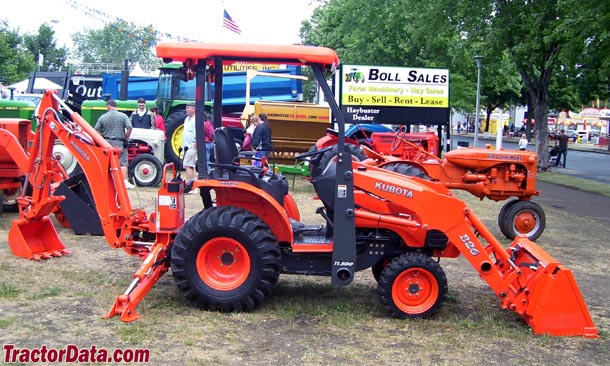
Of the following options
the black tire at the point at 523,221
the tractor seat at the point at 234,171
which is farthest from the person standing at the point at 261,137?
the tractor seat at the point at 234,171

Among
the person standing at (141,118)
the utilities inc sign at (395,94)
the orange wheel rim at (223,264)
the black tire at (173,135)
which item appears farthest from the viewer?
the black tire at (173,135)

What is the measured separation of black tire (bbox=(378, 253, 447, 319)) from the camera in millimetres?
5844

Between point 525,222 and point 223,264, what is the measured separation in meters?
5.86

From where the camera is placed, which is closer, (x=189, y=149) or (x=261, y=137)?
(x=189, y=149)

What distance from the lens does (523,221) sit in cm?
1021

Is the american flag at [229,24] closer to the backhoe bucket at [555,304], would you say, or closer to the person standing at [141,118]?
the person standing at [141,118]

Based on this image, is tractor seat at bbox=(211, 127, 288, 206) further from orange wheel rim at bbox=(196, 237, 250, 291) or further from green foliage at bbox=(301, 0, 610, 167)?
green foliage at bbox=(301, 0, 610, 167)

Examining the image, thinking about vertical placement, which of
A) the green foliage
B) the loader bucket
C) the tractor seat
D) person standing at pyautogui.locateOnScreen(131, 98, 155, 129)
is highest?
the green foliage

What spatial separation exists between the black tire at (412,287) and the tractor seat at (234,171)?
46.0 inches

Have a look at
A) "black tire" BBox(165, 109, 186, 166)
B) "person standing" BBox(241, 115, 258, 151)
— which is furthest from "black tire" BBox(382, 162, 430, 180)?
"black tire" BBox(165, 109, 186, 166)

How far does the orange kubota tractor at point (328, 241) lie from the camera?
5.69 meters

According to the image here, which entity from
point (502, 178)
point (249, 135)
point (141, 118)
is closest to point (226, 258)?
point (502, 178)

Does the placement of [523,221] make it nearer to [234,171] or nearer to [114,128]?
[234,171]

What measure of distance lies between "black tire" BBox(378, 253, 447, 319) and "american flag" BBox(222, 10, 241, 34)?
18.1 m
